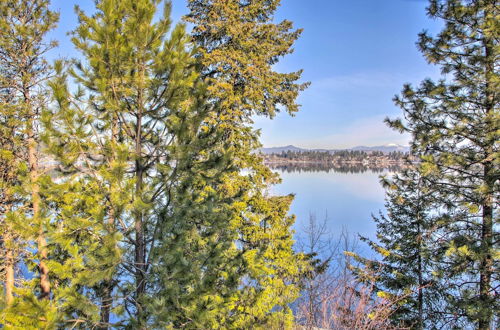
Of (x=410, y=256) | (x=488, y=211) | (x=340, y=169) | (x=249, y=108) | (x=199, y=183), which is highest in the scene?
(x=249, y=108)

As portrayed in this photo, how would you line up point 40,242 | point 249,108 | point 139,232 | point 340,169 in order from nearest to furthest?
point 139,232, point 40,242, point 249,108, point 340,169

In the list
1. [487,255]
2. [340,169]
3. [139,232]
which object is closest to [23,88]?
[139,232]

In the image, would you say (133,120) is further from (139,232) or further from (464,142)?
(464,142)

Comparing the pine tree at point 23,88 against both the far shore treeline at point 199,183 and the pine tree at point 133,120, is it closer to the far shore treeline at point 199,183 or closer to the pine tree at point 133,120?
the far shore treeline at point 199,183

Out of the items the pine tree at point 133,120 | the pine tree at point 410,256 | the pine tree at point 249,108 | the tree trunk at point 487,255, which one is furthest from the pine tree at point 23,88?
the tree trunk at point 487,255

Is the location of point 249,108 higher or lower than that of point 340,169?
higher

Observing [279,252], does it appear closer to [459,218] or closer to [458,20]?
[459,218]

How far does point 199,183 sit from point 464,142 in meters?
6.38

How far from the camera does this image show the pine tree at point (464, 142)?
5.85 meters

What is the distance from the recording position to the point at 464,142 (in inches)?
262

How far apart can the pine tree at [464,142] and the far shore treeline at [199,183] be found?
39 mm

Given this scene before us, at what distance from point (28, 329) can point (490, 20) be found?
30.5ft

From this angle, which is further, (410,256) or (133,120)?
(410,256)

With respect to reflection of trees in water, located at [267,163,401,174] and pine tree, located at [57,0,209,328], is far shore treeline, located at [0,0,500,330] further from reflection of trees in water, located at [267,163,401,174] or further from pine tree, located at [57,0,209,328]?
reflection of trees in water, located at [267,163,401,174]
